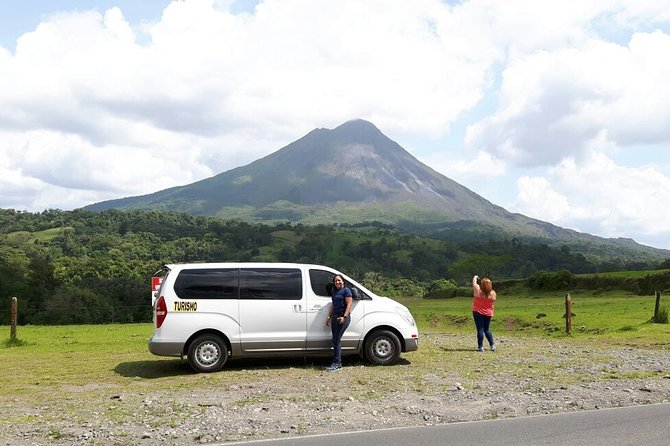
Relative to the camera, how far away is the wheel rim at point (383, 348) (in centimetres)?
1391

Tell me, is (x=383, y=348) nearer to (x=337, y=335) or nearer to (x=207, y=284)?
(x=337, y=335)

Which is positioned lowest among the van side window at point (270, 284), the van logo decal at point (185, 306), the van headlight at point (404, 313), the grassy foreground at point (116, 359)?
the grassy foreground at point (116, 359)

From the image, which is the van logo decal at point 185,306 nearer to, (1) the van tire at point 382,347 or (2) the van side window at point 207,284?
(2) the van side window at point 207,284

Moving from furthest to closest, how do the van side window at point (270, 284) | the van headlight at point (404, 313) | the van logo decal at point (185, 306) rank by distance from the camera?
the van headlight at point (404, 313)
the van side window at point (270, 284)
the van logo decal at point (185, 306)

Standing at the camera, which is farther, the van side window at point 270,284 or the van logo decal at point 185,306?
the van side window at point 270,284

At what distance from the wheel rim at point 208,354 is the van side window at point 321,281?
2.42 metres

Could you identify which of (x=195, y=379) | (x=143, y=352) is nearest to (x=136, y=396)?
(x=195, y=379)

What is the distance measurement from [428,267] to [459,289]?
250 feet

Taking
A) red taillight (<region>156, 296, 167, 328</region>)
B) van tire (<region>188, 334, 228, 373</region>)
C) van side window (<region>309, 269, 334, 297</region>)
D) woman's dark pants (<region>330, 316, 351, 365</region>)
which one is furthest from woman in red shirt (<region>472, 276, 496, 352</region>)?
red taillight (<region>156, 296, 167, 328</region>)

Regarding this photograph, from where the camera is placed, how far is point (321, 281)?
13883 mm

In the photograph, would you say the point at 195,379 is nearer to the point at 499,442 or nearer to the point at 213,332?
the point at 213,332

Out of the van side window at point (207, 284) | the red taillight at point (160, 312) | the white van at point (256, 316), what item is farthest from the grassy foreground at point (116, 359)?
the van side window at point (207, 284)

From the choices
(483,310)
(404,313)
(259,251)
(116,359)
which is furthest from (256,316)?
(259,251)

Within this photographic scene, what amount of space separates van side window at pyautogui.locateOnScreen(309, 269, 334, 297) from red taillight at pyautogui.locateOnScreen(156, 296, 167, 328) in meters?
3.10
